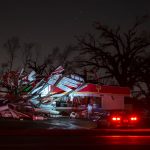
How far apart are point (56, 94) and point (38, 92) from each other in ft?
6.26

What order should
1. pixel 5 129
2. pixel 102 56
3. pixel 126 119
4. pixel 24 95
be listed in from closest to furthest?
pixel 5 129 → pixel 126 119 → pixel 24 95 → pixel 102 56

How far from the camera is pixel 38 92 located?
1893 inches

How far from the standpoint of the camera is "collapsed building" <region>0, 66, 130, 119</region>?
46.1 m

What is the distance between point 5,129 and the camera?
3145cm

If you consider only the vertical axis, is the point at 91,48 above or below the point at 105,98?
above

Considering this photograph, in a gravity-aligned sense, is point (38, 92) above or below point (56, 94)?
above

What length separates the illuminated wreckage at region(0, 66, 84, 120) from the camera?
44778mm

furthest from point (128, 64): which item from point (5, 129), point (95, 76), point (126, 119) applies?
point (5, 129)

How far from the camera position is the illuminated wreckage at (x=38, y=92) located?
44778 millimetres

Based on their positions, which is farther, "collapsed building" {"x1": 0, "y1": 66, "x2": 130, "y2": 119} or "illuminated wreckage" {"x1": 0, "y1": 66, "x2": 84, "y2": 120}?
"collapsed building" {"x1": 0, "y1": 66, "x2": 130, "y2": 119}

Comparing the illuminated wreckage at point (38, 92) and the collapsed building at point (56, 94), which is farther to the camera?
the collapsed building at point (56, 94)

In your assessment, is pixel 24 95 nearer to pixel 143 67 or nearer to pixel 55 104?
pixel 55 104

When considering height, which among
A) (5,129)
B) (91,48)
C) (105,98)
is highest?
(91,48)

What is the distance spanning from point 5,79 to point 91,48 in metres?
A: 26.8
